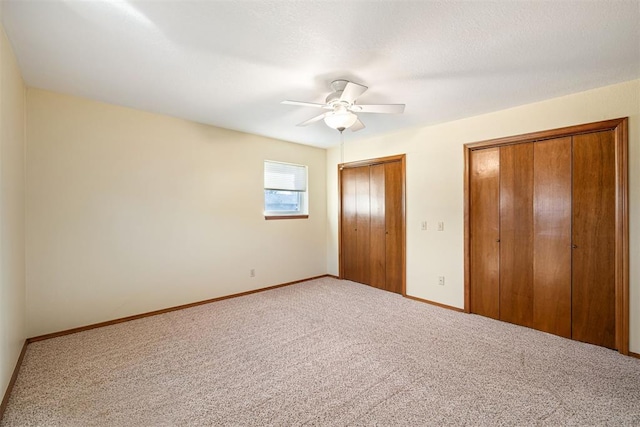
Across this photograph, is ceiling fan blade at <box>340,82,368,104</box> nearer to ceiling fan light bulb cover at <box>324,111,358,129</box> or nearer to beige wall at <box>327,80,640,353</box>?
ceiling fan light bulb cover at <box>324,111,358,129</box>

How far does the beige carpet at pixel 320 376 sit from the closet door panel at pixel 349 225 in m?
1.75

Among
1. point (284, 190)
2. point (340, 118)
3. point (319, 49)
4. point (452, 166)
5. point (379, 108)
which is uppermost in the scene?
point (319, 49)

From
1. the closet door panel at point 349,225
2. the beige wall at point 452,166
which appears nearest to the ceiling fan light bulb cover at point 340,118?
the beige wall at point 452,166

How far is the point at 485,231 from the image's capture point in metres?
3.38

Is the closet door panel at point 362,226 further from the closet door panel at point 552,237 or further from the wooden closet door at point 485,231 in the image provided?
the closet door panel at point 552,237

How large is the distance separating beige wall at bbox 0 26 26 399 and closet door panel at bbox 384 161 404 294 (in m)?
4.03

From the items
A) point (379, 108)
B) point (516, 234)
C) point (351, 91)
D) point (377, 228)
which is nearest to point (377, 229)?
point (377, 228)

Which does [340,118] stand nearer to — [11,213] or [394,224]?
[394,224]

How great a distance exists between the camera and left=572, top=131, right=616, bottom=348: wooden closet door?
8.48 feet

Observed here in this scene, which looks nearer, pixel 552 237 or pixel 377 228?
pixel 552 237

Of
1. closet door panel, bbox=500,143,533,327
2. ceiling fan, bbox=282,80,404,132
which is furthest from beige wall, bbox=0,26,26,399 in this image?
closet door panel, bbox=500,143,533,327

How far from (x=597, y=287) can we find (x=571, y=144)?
1.38 meters

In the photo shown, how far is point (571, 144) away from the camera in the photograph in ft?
9.12

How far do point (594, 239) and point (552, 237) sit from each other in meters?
0.31
